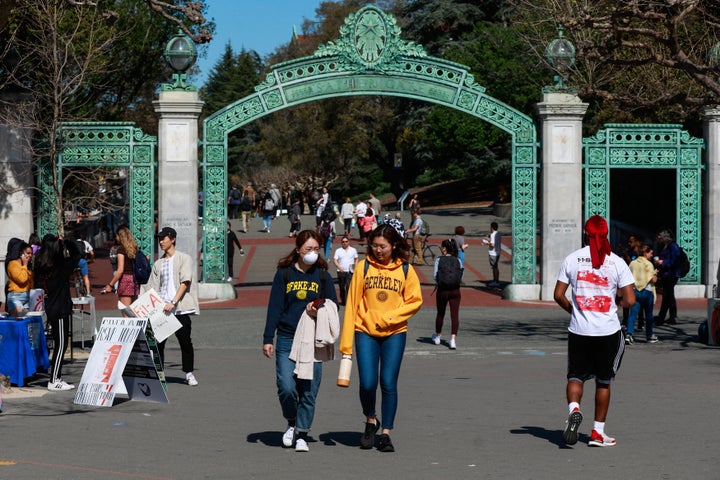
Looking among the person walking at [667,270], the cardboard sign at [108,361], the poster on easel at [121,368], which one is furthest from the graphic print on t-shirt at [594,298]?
the person walking at [667,270]

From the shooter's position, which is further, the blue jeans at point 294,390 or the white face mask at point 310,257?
the white face mask at point 310,257

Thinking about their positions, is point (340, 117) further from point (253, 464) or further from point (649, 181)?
point (253, 464)

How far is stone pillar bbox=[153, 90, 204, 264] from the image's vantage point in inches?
859

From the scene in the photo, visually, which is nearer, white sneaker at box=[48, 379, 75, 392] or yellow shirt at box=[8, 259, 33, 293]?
white sneaker at box=[48, 379, 75, 392]

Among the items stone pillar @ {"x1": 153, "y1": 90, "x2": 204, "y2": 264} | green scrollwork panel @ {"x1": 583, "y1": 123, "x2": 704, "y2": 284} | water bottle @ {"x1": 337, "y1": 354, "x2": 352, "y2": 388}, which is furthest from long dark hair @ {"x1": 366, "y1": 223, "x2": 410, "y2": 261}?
green scrollwork panel @ {"x1": 583, "y1": 123, "x2": 704, "y2": 284}

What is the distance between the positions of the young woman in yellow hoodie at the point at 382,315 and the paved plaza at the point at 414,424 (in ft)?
1.53

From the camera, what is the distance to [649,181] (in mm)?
27438

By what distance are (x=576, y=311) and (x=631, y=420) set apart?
1602 mm

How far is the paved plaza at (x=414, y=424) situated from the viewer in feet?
27.5

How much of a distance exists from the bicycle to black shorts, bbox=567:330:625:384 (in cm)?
2153

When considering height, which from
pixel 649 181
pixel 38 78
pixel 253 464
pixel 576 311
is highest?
pixel 38 78

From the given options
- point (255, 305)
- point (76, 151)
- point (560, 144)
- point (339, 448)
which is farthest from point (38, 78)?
point (339, 448)

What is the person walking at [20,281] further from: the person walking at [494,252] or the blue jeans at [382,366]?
the person walking at [494,252]

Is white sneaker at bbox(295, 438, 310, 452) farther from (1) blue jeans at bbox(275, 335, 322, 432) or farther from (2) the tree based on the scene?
(2) the tree
